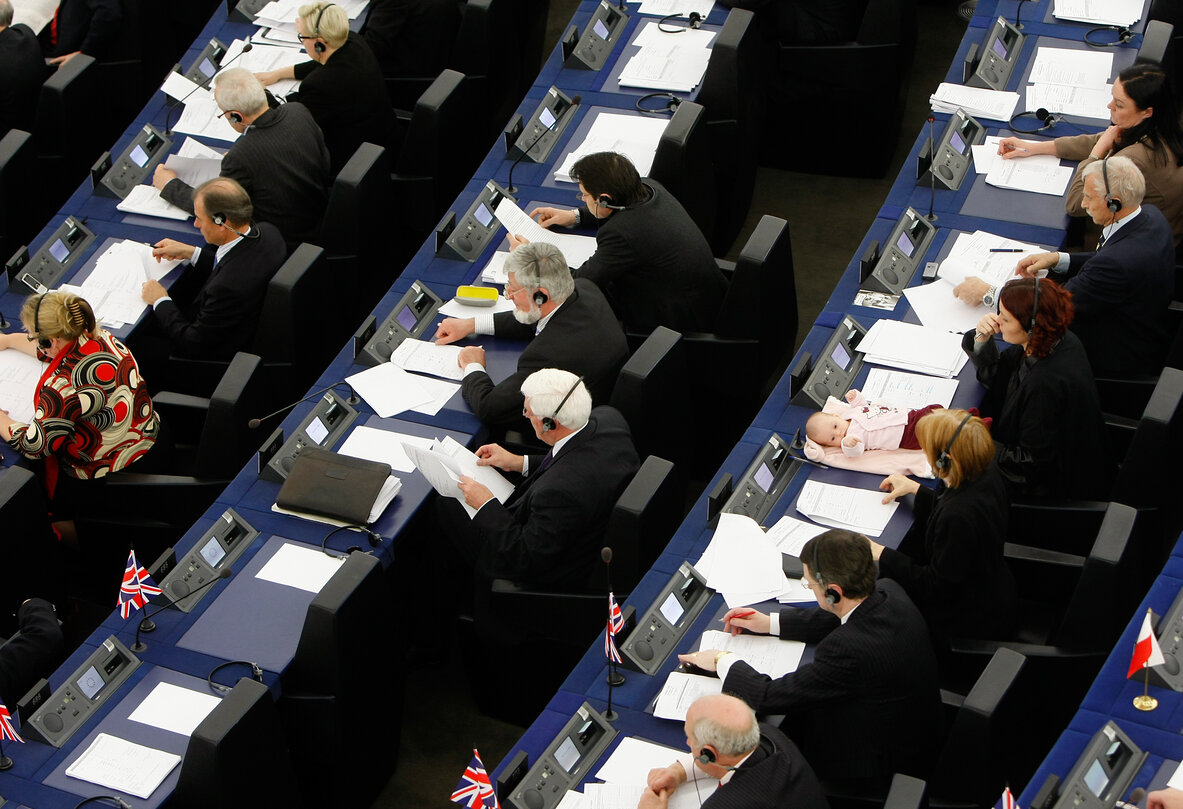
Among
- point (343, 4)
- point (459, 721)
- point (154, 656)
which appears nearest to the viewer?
point (154, 656)

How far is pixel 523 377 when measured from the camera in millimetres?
6184

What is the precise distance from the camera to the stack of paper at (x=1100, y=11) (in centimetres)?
785

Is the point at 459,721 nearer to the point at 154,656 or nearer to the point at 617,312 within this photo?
the point at 154,656

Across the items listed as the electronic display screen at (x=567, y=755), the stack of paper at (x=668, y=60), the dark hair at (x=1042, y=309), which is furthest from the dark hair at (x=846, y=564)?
the stack of paper at (x=668, y=60)

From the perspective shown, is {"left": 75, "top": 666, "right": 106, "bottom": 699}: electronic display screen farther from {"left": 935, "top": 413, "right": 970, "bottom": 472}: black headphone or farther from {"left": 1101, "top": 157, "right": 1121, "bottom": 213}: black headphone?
{"left": 1101, "top": 157, "right": 1121, "bottom": 213}: black headphone

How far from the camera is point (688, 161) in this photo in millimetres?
7262

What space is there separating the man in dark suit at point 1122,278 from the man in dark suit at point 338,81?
3.28 metres

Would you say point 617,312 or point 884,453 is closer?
point 884,453

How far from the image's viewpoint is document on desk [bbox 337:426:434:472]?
6109 millimetres

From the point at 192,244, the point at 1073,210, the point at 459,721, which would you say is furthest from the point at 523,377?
the point at 1073,210

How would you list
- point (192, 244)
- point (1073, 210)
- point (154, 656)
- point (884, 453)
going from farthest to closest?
point (192, 244) < point (1073, 210) < point (884, 453) < point (154, 656)

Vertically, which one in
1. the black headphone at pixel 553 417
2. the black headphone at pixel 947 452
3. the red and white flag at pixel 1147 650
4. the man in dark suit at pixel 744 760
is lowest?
the man in dark suit at pixel 744 760

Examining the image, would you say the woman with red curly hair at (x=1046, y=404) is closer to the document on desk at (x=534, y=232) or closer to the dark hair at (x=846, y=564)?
the dark hair at (x=846, y=564)

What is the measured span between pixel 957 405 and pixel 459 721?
2302mm
